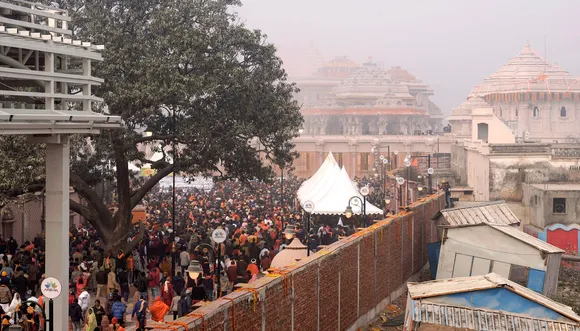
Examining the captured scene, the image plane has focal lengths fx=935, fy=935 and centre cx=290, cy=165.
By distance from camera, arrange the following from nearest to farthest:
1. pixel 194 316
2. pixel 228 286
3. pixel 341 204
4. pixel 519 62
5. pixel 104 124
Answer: pixel 194 316
pixel 104 124
pixel 228 286
pixel 341 204
pixel 519 62

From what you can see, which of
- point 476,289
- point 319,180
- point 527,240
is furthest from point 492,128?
point 476,289

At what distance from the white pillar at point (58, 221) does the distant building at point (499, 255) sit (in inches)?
438

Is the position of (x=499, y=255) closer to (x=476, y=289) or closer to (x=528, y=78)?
(x=476, y=289)

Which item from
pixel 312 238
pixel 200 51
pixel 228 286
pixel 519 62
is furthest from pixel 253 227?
pixel 519 62

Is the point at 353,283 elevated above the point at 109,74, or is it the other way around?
the point at 109,74

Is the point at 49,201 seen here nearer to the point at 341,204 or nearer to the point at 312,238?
the point at 312,238

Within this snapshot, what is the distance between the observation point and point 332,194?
120 ft

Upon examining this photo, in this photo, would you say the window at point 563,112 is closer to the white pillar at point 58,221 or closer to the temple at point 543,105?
the temple at point 543,105

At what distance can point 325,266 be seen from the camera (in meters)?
17.0

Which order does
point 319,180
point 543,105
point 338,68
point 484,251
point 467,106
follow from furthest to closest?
point 338,68
point 543,105
point 467,106
point 319,180
point 484,251

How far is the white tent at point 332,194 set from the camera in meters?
35.2

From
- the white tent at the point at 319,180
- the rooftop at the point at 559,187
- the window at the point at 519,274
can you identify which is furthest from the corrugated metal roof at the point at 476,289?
the rooftop at the point at 559,187

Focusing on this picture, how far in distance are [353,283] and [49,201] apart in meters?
6.93

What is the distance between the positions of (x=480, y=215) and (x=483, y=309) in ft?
37.1
